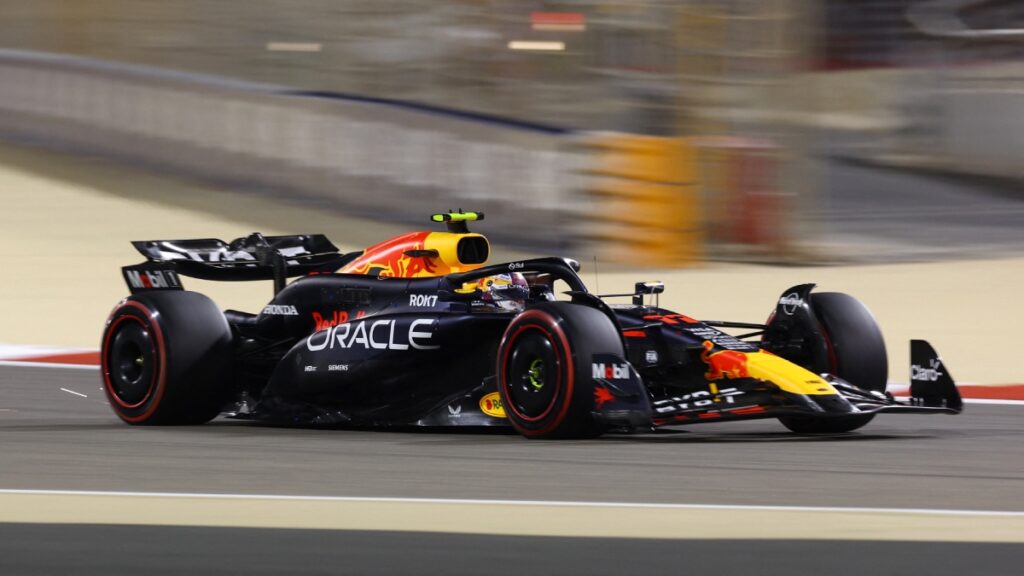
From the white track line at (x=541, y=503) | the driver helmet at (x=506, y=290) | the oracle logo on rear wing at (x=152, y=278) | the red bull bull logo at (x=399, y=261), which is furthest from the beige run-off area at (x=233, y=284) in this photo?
the white track line at (x=541, y=503)

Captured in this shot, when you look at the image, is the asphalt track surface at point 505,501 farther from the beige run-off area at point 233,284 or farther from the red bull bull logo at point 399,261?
the beige run-off area at point 233,284

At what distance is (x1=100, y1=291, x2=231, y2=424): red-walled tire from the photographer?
9.63m

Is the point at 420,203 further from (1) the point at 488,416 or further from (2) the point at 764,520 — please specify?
(2) the point at 764,520

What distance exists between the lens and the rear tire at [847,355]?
9266mm

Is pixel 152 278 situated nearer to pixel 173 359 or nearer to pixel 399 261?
pixel 173 359

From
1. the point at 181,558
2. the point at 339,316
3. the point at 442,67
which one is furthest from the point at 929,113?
the point at 181,558

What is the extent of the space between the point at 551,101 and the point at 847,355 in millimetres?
11445

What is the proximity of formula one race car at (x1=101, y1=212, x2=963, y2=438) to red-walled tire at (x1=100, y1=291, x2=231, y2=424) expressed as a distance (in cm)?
1

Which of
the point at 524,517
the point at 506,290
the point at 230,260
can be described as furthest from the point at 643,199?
the point at 524,517

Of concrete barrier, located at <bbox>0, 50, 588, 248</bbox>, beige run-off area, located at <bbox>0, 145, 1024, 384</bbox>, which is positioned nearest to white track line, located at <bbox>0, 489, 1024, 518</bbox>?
beige run-off area, located at <bbox>0, 145, 1024, 384</bbox>

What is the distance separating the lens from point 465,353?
916 cm

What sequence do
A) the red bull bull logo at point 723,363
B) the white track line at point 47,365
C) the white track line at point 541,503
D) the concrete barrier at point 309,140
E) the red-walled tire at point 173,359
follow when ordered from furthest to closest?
the concrete barrier at point 309,140, the white track line at point 47,365, the red-walled tire at point 173,359, the red bull bull logo at point 723,363, the white track line at point 541,503

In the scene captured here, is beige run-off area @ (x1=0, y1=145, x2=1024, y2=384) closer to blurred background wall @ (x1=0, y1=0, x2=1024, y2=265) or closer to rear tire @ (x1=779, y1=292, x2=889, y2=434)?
blurred background wall @ (x1=0, y1=0, x2=1024, y2=265)

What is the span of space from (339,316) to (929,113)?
56.8 ft
